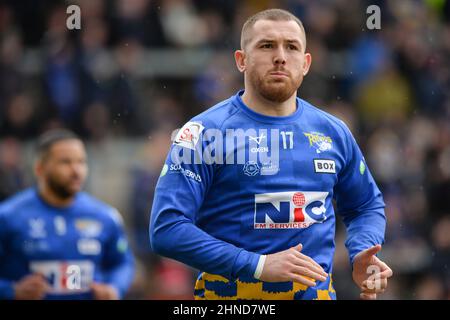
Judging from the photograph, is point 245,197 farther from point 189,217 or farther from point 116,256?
point 116,256

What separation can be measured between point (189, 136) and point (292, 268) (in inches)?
38.6

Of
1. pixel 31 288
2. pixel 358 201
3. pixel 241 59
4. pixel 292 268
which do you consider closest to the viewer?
pixel 292 268

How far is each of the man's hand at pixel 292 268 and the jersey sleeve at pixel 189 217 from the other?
0.09 m

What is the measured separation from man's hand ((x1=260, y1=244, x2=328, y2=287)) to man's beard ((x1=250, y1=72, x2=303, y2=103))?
93 cm

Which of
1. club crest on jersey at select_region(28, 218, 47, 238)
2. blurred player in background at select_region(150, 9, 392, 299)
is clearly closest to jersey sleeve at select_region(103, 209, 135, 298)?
club crest on jersey at select_region(28, 218, 47, 238)

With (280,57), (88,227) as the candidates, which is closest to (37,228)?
(88,227)

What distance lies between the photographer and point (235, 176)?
20.0 feet

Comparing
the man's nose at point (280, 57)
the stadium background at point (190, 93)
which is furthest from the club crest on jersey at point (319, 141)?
the stadium background at point (190, 93)

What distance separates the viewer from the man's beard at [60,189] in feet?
31.7

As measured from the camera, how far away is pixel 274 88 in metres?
6.15
